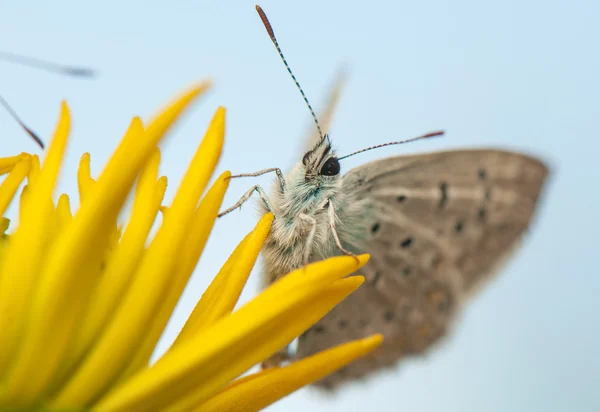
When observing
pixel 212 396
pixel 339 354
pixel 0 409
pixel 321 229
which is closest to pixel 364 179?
pixel 321 229

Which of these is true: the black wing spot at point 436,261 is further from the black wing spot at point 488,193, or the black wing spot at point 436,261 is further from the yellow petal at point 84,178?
the yellow petal at point 84,178

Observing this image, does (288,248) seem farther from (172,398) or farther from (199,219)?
(172,398)

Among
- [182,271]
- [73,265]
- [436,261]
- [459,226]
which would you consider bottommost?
[436,261]

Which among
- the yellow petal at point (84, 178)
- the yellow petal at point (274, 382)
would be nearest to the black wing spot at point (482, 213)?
the yellow petal at point (274, 382)

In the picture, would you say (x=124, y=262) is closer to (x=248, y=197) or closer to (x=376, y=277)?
(x=248, y=197)

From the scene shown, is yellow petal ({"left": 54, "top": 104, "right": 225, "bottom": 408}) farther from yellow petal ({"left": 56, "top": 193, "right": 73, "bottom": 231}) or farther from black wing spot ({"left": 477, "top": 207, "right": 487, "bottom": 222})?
black wing spot ({"left": 477, "top": 207, "right": 487, "bottom": 222})

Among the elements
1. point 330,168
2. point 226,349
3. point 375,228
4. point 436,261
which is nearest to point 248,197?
point 330,168
